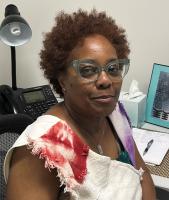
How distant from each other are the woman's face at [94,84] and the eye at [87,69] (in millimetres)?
13

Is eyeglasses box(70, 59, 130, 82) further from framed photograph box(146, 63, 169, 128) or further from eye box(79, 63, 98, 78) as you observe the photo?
framed photograph box(146, 63, 169, 128)

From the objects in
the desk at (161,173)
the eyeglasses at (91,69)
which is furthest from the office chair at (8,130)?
the desk at (161,173)

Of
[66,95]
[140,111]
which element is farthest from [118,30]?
[140,111]

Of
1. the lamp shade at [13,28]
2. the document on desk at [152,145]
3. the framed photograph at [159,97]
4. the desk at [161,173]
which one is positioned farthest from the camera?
the framed photograph at [159,97]

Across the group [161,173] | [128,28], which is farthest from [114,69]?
[128,28]

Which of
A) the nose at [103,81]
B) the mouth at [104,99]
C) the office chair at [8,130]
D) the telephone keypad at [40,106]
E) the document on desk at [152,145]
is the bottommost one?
the document on desk at [152,145]

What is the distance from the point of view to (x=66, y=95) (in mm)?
976

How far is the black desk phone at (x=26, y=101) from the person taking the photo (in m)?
1.60

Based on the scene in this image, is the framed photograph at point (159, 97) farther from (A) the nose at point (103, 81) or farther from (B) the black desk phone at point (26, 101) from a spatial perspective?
(A) the nose at point (103, 81)

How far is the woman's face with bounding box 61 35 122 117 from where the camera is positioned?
899 mm

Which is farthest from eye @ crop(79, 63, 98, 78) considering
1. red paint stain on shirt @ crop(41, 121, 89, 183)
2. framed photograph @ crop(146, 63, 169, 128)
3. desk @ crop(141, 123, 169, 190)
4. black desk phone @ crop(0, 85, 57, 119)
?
framed photograph @ crop(146, 63, 169, 128)

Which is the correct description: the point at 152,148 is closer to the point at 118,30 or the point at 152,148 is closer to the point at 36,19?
the point at 118,30

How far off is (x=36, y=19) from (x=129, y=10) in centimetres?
53

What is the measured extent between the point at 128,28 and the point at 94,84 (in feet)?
3.33
